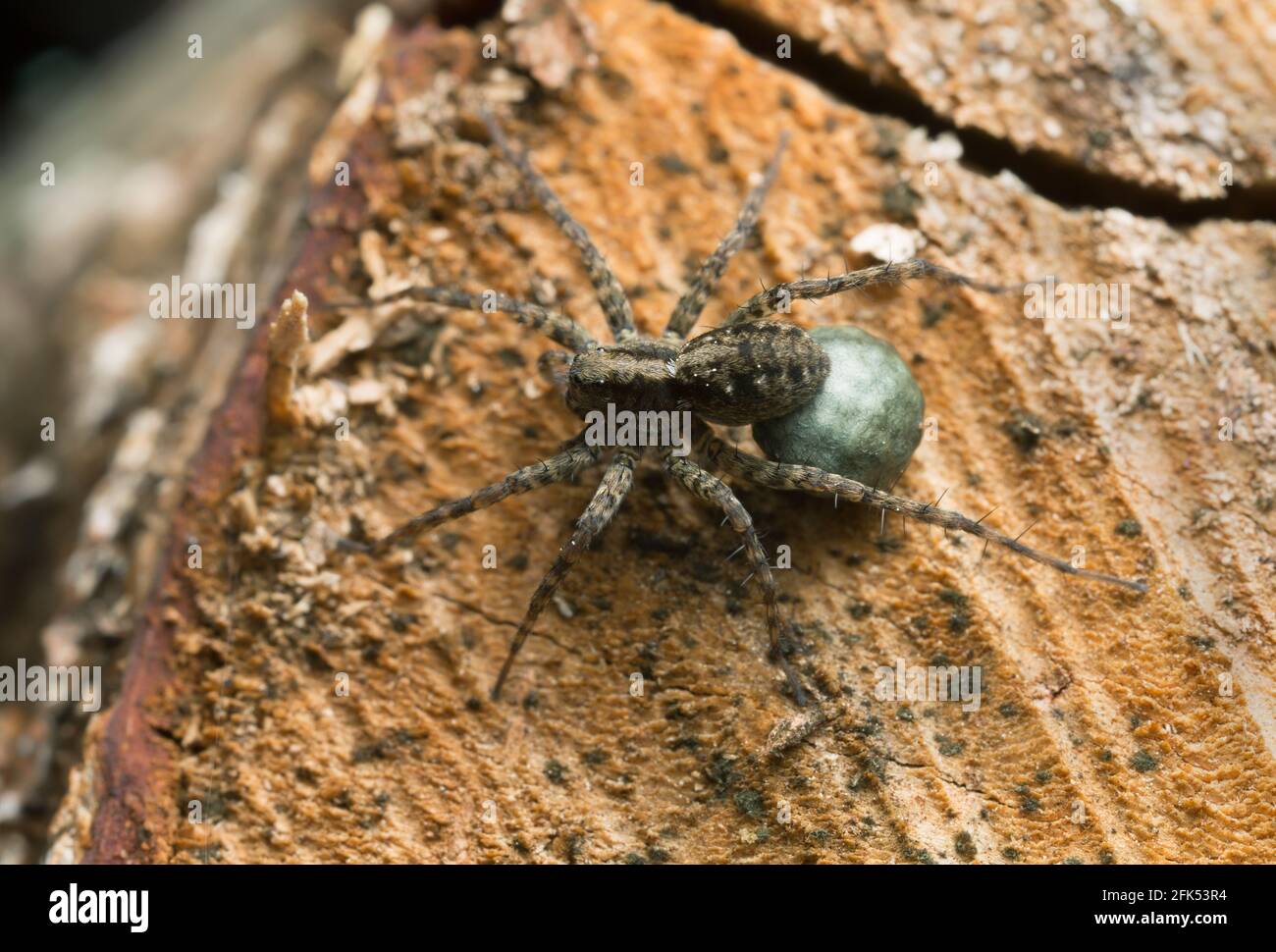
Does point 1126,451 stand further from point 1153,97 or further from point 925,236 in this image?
point 1153,97

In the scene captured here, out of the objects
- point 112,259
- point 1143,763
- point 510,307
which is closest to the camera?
point 1143,763

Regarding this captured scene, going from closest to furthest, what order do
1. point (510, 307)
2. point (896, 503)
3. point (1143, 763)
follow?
point (1143, 763) → point (896, 503) → point (510, 307)

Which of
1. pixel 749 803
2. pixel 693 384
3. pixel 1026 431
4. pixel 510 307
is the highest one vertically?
pixel 510 307

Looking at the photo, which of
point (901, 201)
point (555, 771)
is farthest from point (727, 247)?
point (555, 771)

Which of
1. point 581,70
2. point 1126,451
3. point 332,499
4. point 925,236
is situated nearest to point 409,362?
point 332,499

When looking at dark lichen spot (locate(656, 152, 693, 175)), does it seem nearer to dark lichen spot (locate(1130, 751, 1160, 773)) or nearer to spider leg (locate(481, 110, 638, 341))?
spider leg (locate(481, 110, 638, 341))

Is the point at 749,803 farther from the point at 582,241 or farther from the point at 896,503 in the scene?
the point at 582,241
